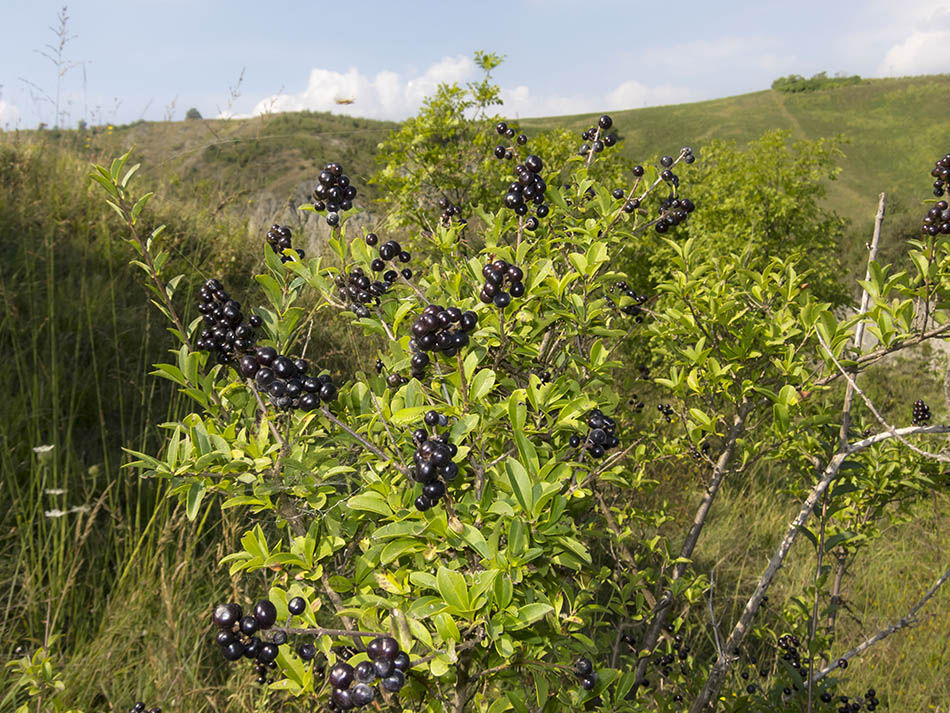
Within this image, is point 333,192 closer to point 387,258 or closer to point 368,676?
point 387,258

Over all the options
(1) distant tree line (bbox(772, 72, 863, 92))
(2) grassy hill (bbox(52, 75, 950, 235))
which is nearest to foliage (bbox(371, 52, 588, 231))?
(2) grassy hill (bbox(52, 75, 950, 235))

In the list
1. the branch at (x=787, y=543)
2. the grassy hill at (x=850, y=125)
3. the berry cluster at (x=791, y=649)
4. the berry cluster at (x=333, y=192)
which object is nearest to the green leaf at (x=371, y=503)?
the berry cluster at (x=333, y=192)

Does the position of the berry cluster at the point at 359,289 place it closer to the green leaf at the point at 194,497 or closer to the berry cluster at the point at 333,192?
the berry cluster at the point at 333,192

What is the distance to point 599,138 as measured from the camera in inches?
84.3

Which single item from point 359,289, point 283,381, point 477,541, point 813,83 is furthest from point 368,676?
point 813,83

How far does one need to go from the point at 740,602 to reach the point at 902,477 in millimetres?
2246

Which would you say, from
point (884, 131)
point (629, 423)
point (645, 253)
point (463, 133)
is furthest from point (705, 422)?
point (884, 131)

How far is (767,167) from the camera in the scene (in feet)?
25.9

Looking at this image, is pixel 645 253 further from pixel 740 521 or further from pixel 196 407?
pixel 196 407

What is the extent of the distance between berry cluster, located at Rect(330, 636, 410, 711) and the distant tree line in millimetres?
88161

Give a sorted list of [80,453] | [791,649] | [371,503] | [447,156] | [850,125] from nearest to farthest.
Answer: [371,503] < [791,649] < [80,453] < [447,156] < [850,125]

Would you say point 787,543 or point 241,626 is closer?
point 241,626

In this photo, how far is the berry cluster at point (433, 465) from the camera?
1.12 meters

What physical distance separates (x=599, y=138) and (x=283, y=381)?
1.54 m
